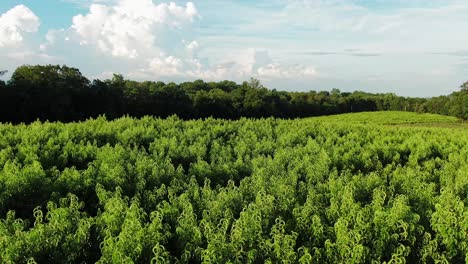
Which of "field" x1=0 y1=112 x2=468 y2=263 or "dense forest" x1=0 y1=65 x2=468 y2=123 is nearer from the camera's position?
"field" x1=0 y1=112 x2=468 y2=263

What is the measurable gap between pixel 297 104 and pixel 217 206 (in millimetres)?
101424

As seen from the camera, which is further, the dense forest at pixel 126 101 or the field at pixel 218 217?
the dense forest at pixel 126 101

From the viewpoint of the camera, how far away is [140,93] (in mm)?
70250

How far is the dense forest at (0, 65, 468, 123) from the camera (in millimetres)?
51156

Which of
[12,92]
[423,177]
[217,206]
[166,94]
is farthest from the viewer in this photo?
[166,94]

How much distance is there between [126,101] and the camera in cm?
6694

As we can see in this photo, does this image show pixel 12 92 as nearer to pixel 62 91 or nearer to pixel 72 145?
pixel 62 91

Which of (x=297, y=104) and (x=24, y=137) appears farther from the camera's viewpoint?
(x=297, y=104)

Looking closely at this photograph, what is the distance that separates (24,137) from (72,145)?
8.13 ft

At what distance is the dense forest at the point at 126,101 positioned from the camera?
5116cm

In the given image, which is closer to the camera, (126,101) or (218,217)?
(218,217)

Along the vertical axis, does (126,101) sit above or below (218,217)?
above

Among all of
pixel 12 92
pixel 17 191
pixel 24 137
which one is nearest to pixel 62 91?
pixel 12 92

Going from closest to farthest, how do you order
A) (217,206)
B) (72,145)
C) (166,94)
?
1. (217,206)
2. (72,145)
3. (166,94)
